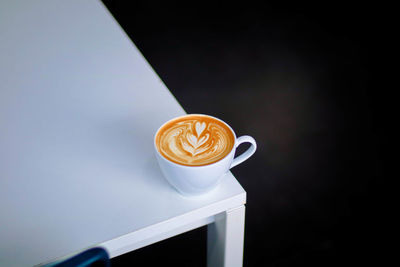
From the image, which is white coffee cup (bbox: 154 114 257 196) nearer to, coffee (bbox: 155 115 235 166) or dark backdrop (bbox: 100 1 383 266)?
coffee (bbox: 155 115 235 166)

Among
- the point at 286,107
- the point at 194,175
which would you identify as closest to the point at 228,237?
the point at 194,175

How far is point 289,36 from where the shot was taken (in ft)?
7.02

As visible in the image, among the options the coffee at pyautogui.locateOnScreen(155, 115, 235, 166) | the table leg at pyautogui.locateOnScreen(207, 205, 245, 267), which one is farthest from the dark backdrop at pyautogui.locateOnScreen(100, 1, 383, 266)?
the coffee at pyautogui.locateOnScreen(155, 115, 235, 166)

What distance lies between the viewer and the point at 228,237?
52 cm

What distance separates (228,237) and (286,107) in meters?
1.29

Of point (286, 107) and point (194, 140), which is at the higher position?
point (286, 107)

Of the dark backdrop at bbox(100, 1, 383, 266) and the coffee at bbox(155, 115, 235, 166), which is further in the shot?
the dark backdrop at bbox(100, 1, 383, 266)

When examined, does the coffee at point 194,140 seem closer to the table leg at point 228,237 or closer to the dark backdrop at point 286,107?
the table leg at point 228,237

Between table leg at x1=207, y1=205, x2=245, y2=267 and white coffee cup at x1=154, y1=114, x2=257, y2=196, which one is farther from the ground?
white coffee cup at x1=154, y1=114, x2=257, y2=196

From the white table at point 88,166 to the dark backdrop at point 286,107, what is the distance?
646 mm

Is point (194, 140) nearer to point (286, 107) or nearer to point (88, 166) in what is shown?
point (88, 166)

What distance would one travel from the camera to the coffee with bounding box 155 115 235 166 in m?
0.48

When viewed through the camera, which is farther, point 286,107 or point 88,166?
point 286,107

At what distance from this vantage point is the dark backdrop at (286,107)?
49.0 inches
